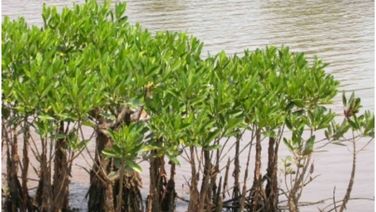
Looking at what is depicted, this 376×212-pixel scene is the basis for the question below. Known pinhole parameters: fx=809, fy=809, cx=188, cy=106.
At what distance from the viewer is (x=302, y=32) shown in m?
14.0

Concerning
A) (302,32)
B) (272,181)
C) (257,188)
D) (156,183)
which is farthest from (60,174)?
(302,32)

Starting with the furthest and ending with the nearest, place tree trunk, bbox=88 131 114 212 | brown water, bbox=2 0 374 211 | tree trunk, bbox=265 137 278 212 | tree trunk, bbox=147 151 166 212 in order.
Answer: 1. brown water, bbox=2 0 374 211
2. tree trunk, bbox=265 137 278 212
3. tree trunk, bbox=88 131 114 212
4. tree trunk, bbox=147 151 166 212

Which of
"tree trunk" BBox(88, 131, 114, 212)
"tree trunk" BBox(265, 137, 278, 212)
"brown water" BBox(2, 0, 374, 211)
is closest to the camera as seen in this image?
"tree trunk" BBox(88, 131, 114, 212)

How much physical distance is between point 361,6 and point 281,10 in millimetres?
1778

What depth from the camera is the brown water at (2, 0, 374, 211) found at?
6.44 m

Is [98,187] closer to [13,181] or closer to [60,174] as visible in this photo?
[60,174]

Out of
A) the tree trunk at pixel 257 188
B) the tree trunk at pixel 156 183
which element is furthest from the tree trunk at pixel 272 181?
the tree trunk at pixel 156 183

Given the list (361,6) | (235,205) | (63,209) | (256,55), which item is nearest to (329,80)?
(256,55)

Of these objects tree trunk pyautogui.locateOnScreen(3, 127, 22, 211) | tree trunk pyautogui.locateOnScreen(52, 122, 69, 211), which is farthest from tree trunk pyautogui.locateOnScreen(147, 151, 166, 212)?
tree trunk pyautogui.locateOnScreen(3, 127, 22, 211)

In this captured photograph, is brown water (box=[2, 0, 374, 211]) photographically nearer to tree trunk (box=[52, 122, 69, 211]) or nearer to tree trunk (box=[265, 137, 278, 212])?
tree trunk (box=[265, 137, 278, 212])

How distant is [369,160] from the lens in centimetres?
679

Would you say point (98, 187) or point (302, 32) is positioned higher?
point (302, 32)

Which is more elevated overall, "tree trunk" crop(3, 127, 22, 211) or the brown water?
the brown water

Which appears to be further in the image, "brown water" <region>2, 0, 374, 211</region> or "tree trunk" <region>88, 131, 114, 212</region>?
"brown water" <region>2, 0, 374, 211</region>
